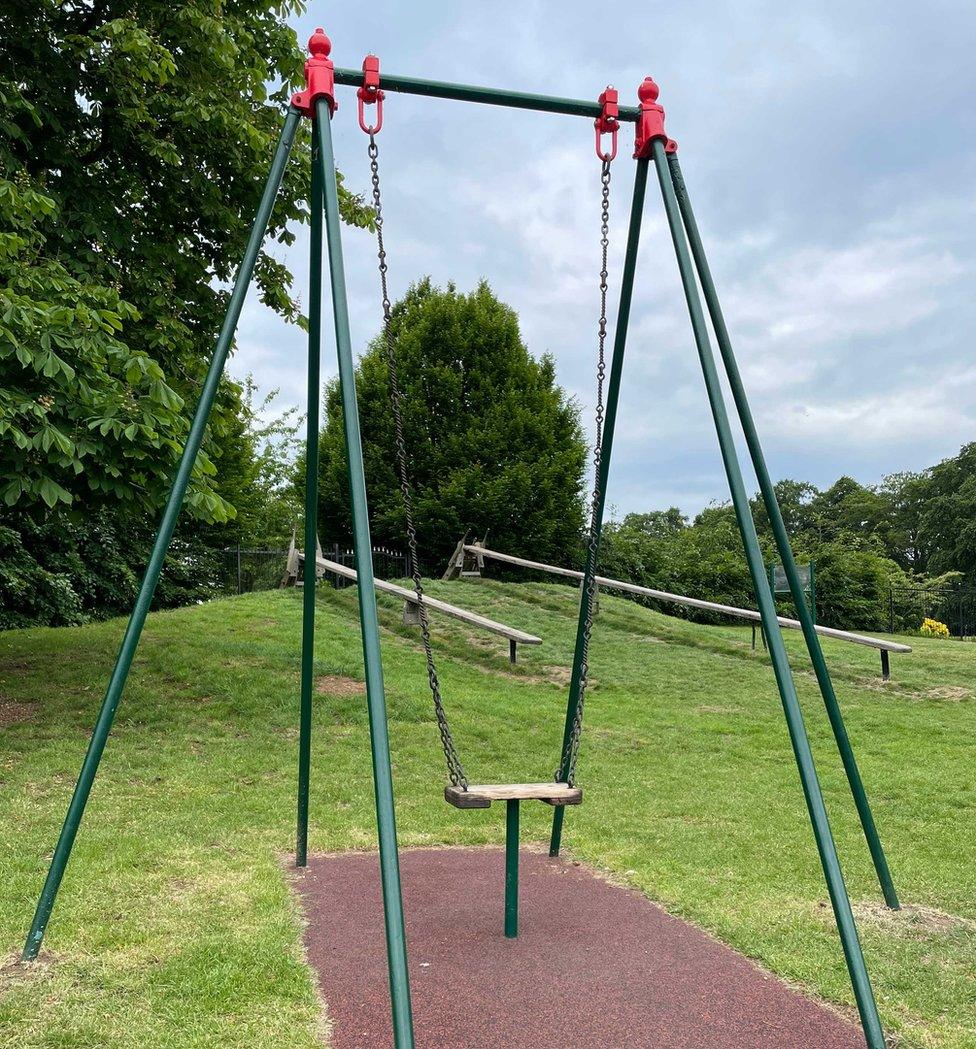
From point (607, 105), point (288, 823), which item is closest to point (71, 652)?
point (288, 823)

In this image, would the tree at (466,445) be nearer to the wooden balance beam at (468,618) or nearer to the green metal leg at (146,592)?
the wooden balance beam at (468,618)

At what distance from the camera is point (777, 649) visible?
2.64 metres

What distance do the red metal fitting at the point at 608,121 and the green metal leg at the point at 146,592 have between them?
123 centimetres

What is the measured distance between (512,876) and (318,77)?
10.3 feet

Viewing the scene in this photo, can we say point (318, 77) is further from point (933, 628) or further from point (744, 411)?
point (933, 628)

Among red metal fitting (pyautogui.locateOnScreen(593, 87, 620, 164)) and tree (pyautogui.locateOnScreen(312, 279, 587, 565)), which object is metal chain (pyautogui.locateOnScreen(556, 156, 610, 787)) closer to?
red metal fitting (pyautogui.locateOnScreen(593, 87, 620, 164))

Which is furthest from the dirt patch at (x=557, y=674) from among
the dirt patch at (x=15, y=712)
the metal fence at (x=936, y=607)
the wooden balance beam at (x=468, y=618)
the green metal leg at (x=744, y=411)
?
the metal fence at (x=936, y=607)

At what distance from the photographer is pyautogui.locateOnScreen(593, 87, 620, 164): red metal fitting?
3.65m

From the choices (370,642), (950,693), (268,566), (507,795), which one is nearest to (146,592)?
(370,642)

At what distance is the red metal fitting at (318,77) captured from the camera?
326cm

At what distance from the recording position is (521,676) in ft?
36.1

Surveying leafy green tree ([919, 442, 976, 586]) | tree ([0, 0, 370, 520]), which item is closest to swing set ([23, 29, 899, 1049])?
tree ([0, 0, 370, 520])

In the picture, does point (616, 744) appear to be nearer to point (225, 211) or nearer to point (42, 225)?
point (225, 211)

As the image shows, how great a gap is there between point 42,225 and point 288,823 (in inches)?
213
